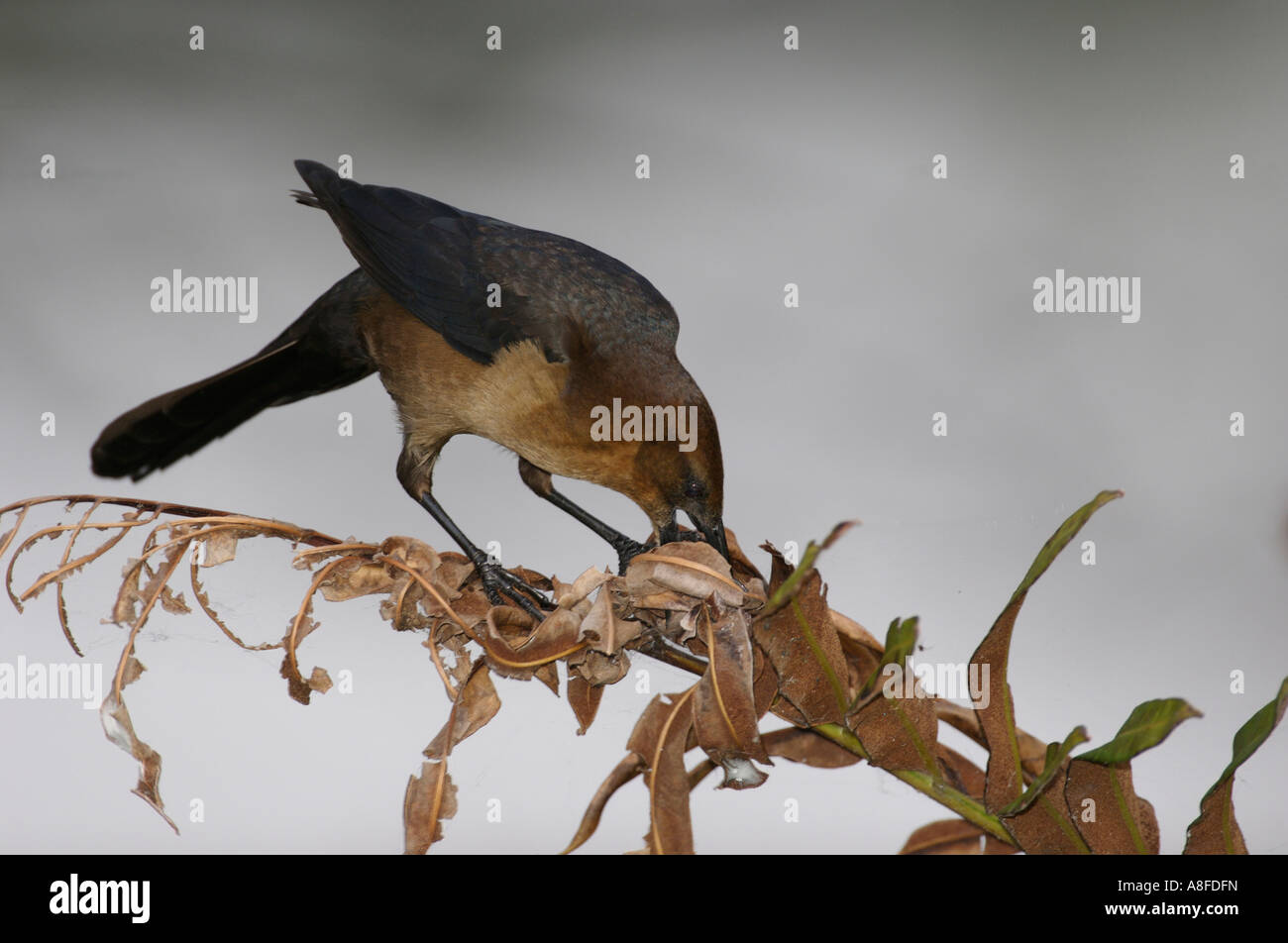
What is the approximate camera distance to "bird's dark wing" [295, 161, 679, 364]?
4.27 feet

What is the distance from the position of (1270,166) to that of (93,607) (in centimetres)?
189

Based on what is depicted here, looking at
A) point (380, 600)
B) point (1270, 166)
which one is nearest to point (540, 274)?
point (380, 600)

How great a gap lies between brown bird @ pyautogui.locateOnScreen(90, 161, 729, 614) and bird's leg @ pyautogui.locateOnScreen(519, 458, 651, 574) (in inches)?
0.7

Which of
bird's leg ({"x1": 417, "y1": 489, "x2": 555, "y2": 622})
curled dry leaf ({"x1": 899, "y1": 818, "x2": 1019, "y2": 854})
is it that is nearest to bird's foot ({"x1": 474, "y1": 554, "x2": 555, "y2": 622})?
bird's leg ({"x1": 417, "y1": 489, "x2": 555, "y2": 622})

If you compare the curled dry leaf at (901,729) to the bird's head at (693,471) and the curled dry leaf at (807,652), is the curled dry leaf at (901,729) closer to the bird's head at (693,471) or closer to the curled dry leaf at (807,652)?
the curled dry leaf at (807,652)

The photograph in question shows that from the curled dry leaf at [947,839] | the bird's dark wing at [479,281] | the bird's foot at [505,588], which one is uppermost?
the bird's dark wing at [479,281]

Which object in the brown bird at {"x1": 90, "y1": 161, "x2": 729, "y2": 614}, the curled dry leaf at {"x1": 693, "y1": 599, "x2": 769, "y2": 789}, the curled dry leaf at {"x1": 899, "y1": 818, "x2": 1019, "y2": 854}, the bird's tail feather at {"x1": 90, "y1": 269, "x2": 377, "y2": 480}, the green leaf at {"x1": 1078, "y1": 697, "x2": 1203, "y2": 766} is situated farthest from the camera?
the bird's tail feather at {"x1": 90, "y1": 269, "x2": 377, "y2": 480}

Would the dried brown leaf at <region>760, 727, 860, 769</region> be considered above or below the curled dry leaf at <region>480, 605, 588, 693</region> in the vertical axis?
below

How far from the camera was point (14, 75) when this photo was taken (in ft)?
5.23

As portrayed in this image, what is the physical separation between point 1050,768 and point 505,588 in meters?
0.57

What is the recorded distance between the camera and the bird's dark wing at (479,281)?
51.3 inches

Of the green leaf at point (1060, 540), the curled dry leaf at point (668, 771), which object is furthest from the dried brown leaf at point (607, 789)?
the green leaf at point (1060, 540)

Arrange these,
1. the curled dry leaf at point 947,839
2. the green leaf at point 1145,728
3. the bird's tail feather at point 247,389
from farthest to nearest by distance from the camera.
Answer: the bird's tail feather at point 247,389, the curled dry leaf at point 947,839, the green leaf at point 1145,728

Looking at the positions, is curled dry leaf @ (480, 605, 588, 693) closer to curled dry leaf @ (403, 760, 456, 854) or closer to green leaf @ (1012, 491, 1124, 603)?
curled dry leaf @ (403, 760, 456, 854)
